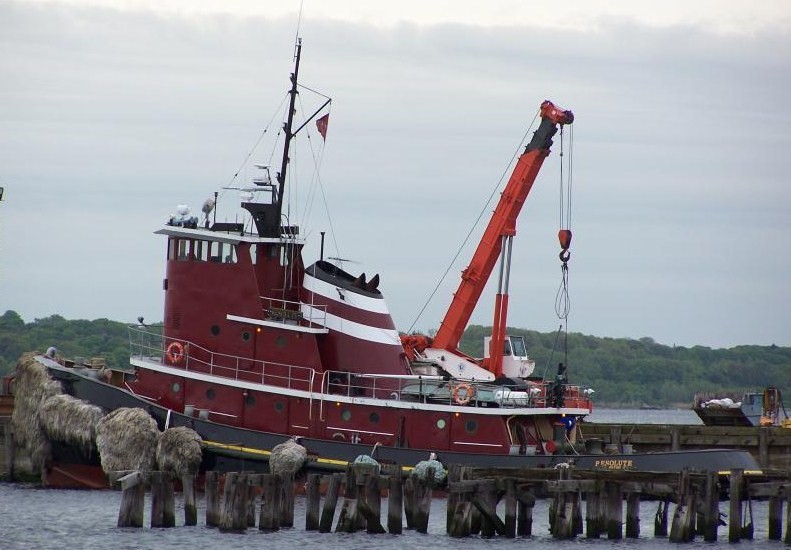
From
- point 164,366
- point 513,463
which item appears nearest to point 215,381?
point 164,366

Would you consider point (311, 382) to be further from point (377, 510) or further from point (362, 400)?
point (377, 510)

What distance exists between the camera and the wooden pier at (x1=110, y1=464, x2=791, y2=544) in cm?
3541

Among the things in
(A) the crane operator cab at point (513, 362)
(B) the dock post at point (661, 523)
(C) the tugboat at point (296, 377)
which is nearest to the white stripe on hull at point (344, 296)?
(C) the tugboat at point (296, 377)

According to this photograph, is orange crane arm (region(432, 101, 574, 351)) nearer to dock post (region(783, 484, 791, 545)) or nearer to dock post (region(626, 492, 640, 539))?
dock post (region(626, 492, 640, 539))

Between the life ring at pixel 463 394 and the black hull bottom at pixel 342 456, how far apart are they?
1.56m

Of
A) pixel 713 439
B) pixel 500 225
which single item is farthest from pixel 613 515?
pixel 713 439

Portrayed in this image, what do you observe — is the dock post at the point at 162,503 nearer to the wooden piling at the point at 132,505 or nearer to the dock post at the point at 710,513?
the wooden piling at the point at 132,505

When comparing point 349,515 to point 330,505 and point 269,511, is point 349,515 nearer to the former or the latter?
point 330,505

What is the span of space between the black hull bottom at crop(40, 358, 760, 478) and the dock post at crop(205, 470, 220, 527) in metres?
6.21

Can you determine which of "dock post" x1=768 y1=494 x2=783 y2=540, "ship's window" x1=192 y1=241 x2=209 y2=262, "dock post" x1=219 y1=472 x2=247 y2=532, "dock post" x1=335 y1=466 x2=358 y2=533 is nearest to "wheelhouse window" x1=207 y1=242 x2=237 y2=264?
"ship's window" x1=192 y1=241 x2=209 y2=262

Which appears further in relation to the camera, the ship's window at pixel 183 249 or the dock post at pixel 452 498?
the ship's window at pixel 183 249

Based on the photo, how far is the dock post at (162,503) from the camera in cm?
3581

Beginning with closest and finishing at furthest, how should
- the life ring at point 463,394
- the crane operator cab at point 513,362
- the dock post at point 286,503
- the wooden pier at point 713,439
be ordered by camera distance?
the dock post at point 286,503 < the life ring at point 463,394 < the crane operator cab at point 513,362 < the wooden pier at point 713,439

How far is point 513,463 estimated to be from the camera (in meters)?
42.3
